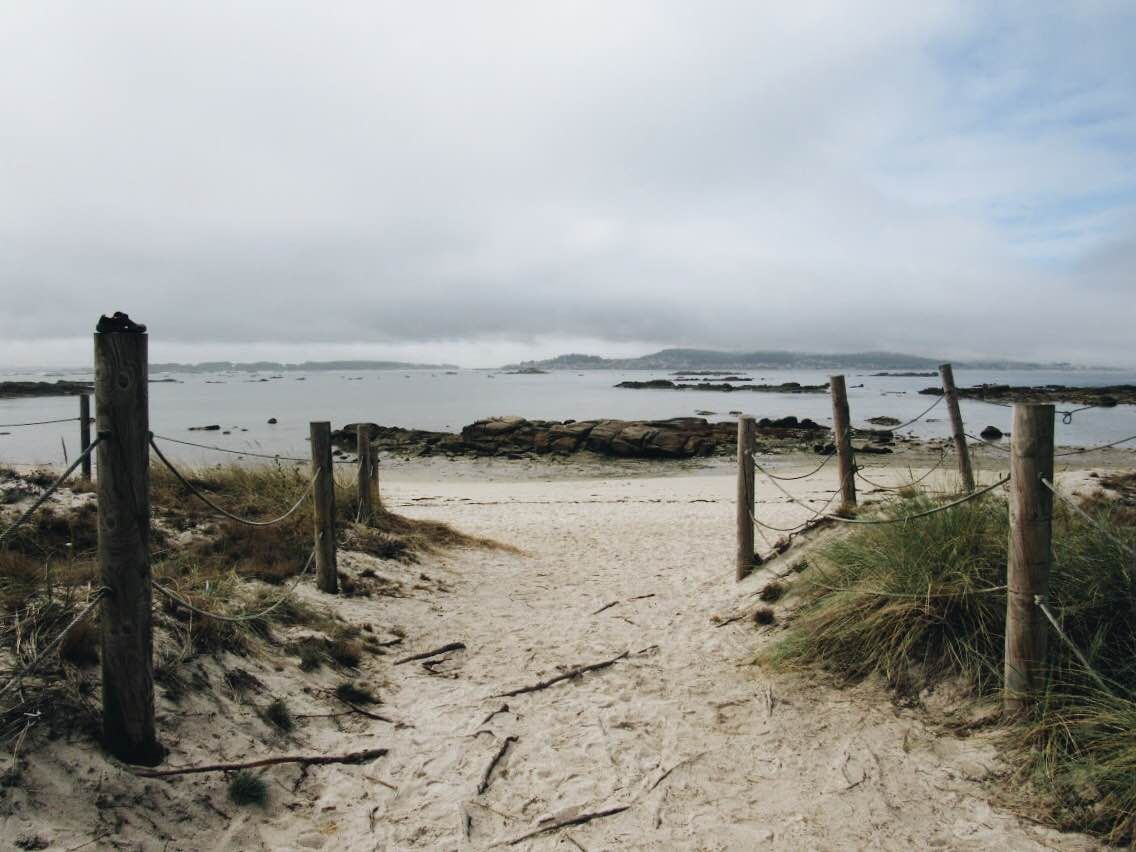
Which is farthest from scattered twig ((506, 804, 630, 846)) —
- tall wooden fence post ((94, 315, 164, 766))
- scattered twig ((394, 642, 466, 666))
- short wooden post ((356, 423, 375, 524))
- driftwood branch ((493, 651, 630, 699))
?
short wooden post ((356, 423, 375, 524))

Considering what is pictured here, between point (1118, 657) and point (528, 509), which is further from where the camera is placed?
point (528, 509)

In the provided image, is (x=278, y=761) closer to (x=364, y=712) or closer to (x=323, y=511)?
(x=364, y=712)

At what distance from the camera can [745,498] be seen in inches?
293

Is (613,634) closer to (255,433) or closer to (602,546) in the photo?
(602,546)

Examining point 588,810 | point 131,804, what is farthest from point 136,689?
point 588,810

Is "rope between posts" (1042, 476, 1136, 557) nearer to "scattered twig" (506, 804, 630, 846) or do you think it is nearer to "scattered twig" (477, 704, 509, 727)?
"scattered twig" (506, 804, 630, 846)

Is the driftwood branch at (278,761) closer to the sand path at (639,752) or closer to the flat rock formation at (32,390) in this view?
the sand path at (639,752)

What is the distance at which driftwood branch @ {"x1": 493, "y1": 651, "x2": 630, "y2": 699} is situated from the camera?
16.8ft

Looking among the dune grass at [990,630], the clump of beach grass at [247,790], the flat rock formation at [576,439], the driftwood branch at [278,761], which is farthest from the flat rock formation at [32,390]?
the dune grass at [990,630]

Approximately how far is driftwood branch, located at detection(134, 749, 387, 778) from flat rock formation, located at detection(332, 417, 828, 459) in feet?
81.9

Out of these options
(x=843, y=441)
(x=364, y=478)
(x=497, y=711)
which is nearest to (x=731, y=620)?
(x=497, y=711)

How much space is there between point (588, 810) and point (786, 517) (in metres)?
9.85

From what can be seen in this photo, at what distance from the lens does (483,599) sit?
25.6ft

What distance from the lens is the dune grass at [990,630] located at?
134 inches
